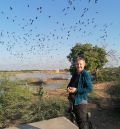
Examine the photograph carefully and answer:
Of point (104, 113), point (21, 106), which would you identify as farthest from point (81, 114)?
point (104, 113)

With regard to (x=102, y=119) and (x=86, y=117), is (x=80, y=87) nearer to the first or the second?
(x=86, y=117)

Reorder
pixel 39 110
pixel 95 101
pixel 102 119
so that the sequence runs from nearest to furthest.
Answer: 1. pixel 39 110
2. pixel 102 119
3. pixel 95 101

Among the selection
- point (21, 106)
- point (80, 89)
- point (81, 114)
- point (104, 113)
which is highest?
point (80, 89)

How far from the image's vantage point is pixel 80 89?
5.90 metres

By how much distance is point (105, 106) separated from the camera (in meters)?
12.6

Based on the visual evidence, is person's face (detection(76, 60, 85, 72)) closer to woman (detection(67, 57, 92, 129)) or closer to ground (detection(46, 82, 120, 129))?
woman (detection(67, 57, 92, 129))

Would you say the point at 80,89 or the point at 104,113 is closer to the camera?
the point at 80,89

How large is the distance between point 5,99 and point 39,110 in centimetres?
112

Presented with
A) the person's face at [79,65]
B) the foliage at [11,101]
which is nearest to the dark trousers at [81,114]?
the person's face at [79,65]

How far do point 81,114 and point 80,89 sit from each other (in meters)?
0.50

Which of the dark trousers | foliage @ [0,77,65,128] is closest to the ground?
foliage @ [0,77,65,128]

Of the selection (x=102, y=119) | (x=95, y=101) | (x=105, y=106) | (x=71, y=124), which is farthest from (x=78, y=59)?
(x=95, y=101)

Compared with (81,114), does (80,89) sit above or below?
above

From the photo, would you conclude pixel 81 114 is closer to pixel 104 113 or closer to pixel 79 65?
pixel 79 65
